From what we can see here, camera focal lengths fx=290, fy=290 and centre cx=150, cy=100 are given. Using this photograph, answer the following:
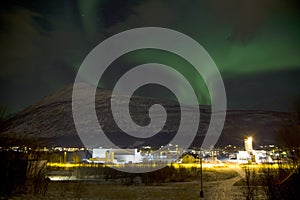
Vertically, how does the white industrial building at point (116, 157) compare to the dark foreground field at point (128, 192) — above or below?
above

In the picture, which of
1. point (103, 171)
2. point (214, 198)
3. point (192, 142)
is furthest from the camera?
point (192, 142)

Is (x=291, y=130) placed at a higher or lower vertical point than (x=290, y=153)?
higher

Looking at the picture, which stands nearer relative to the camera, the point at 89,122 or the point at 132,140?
the point at 132,140

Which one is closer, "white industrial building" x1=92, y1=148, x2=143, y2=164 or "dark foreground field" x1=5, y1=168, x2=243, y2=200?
"dark foreground field" x1=5, y1=168, x2=243, y2=200

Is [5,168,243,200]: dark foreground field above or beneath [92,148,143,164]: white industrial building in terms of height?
beneath

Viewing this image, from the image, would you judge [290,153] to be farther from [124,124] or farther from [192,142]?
[124,124]

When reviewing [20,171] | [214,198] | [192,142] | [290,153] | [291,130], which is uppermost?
[192,142]

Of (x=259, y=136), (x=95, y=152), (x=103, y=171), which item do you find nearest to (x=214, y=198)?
(x=103, y=171)

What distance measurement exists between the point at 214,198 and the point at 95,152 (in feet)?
229

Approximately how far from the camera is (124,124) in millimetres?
190250

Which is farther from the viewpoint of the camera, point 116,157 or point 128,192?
point 116,157

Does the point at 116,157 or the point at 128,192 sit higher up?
the point at 116,157

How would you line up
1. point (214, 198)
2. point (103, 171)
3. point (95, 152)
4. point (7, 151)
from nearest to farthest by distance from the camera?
point (7, 151), point (214, 198), point (103, 171), point (95, 152)

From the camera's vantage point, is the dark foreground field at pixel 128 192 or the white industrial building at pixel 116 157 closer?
the dark foreground field at pixel 128 192
